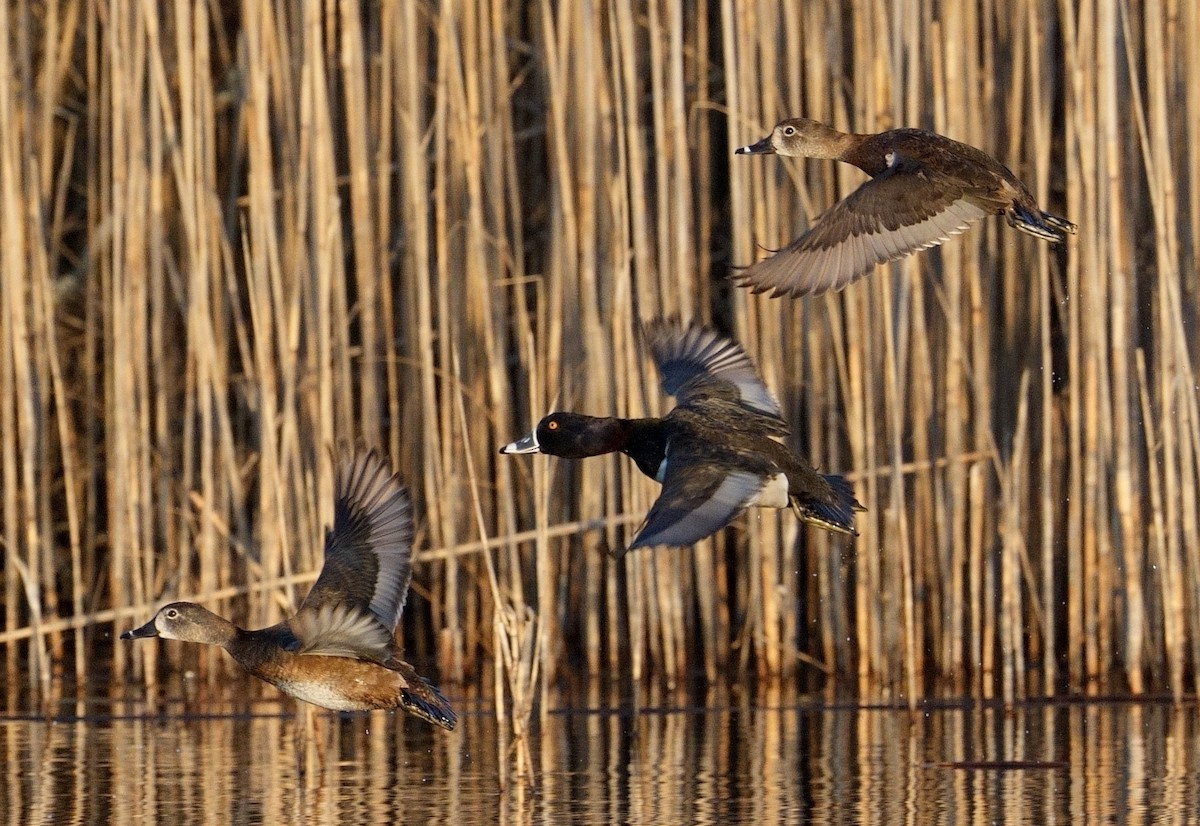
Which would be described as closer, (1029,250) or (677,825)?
(677,825)

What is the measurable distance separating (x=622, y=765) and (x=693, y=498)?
4.32ft

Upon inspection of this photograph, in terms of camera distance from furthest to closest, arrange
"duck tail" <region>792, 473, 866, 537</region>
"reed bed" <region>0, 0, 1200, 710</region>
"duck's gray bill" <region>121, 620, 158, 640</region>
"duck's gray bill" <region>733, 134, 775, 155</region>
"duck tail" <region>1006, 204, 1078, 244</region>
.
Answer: "reed bed" <region>0, 0, 1200, 710</region> → "duck's gray bill" <region>733, 134, 775, 155</region> → "duck's gray bill" <region>121, 620, 158, 640</region> → "duck tail" <region>792, 473, 866, 537</region> → "duck tail" <region>1006, 204, 1078, 244</region>

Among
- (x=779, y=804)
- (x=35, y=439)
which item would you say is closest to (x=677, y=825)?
(x=779, y=804)

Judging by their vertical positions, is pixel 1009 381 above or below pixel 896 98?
below

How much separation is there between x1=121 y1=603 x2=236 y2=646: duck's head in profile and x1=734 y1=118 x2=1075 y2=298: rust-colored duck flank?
1.69 meters

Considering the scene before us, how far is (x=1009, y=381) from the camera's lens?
24.1 ft

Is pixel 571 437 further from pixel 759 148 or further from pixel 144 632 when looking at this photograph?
pixel 144 632

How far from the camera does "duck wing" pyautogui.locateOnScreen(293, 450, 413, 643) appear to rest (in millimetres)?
5652

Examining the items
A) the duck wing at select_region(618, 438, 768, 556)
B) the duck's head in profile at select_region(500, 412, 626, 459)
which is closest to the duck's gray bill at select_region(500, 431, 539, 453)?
the duck's head in profile at select_region(500, 412, 626, 459)

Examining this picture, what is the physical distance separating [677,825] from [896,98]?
2.56 m

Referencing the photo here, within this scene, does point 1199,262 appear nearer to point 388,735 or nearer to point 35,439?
point 388,735

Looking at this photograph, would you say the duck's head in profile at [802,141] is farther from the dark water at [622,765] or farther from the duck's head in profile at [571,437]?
the dark water at [622,765]

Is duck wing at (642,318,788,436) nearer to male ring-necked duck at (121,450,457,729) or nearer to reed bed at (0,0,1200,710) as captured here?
reed bed at (0,0,1200,710)

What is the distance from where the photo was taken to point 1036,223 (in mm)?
5402
